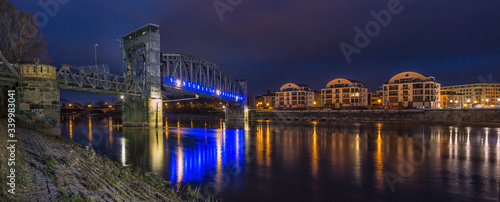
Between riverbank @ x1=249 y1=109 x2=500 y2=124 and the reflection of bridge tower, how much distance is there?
55.9 m

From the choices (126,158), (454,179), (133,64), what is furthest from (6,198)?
(133,64)

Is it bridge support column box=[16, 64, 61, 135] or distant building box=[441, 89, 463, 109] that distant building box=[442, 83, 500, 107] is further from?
bridge support column box=[16, 64, 61, 135]

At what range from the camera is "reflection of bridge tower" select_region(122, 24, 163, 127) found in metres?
41.3

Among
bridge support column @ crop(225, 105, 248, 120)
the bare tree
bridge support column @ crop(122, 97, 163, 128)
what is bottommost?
bridge support column @ crop(225, 105, 248, 120)

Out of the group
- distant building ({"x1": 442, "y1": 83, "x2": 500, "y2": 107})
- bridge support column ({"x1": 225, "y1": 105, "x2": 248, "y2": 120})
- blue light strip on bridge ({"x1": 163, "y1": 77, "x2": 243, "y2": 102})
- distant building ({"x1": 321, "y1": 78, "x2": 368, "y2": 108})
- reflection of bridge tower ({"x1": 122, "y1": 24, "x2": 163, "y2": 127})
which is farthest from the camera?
distant building ({"x1": 442, "y1": 83, "x2": 500, "y2": 107})

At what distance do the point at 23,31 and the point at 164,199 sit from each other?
35.9 meters

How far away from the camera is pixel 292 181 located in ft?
40.1


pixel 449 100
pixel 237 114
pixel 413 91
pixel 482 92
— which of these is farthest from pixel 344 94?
pixel 482 92

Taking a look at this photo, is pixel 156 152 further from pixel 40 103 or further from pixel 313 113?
pixel 313 113

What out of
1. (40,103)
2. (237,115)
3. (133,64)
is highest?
(133,64)

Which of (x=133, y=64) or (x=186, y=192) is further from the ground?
(x=133, y=64)

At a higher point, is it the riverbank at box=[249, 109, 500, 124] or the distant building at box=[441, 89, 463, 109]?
the distant building at box=[441, 89, 463, 109]

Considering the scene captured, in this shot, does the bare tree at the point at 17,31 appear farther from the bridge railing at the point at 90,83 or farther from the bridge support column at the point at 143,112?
the bridge support column at the point at 143,112

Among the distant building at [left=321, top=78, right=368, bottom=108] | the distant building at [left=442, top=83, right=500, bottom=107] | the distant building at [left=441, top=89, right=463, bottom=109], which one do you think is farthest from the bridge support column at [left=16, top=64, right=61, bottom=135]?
the distant building at [left=442, top=83, right=500, bottom=107]
